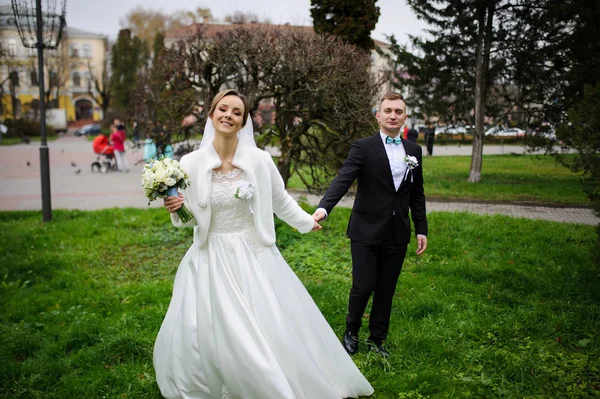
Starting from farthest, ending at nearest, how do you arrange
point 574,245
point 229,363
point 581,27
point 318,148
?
point 581,27 → point 318,148 → point 574,245 → point 229,363

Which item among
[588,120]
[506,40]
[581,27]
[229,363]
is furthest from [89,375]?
[506,40]

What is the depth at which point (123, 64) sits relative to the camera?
5603 cm

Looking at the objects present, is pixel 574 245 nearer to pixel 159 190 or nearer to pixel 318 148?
pixel 318 148

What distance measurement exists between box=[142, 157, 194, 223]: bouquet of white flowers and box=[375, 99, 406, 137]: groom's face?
1.74m

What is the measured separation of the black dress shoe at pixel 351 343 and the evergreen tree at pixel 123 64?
53.8m

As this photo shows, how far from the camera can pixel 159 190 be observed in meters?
3.63

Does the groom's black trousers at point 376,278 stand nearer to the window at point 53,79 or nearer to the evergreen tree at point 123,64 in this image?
the evergreen tree at point 123,64

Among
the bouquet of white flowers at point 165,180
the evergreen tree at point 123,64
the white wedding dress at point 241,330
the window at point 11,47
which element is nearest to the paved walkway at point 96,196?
the white wedding dress at point 241,330

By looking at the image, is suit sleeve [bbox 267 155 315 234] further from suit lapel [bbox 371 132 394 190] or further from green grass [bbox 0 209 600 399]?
green grass [bbox 0 209 600 399]

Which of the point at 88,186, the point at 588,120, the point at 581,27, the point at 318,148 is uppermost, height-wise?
the point at 581,27

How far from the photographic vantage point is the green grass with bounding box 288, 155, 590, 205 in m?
12.9

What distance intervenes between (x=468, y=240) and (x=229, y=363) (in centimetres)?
587

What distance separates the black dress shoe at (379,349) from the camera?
4699mm

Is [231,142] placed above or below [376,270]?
above
